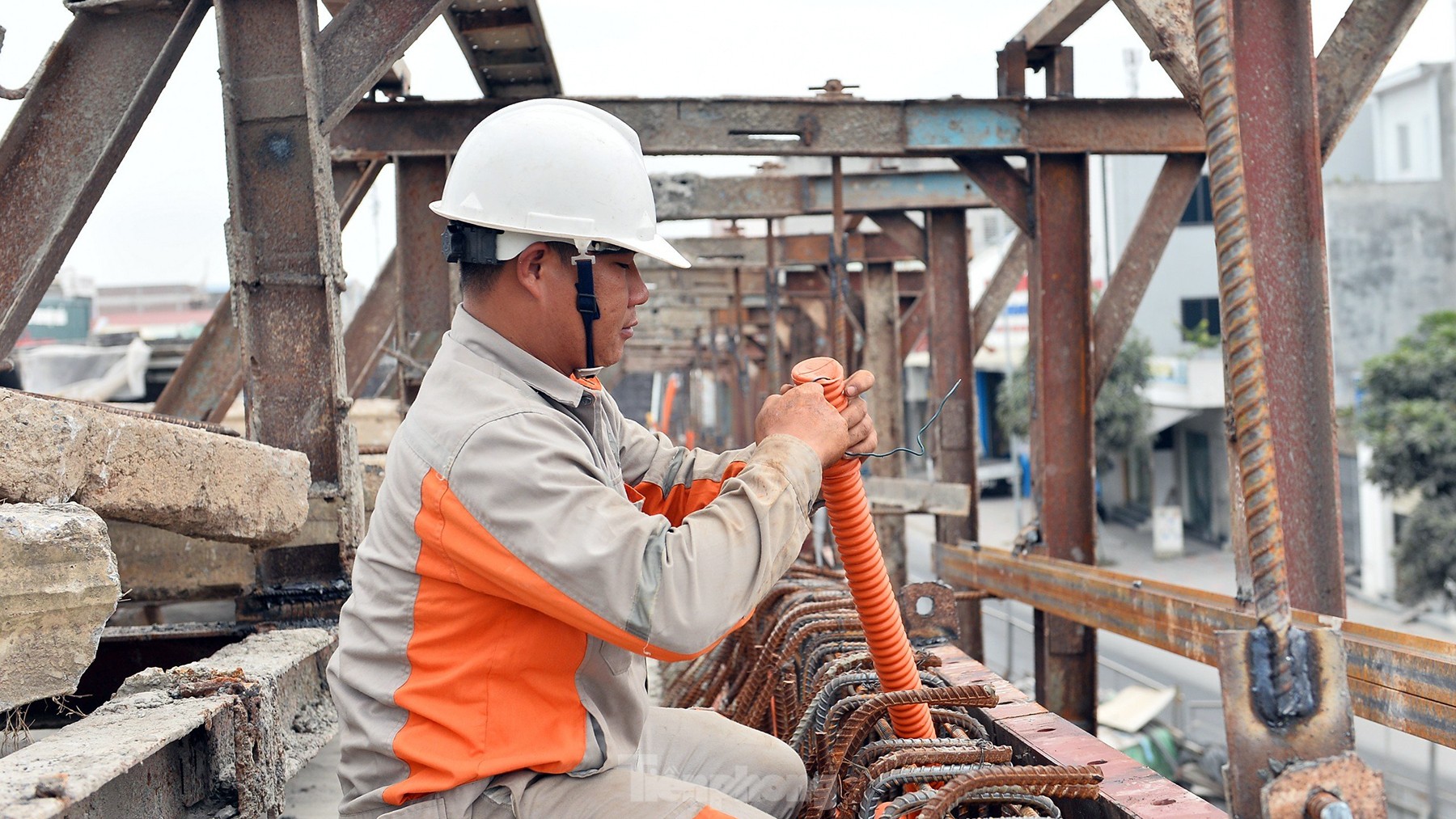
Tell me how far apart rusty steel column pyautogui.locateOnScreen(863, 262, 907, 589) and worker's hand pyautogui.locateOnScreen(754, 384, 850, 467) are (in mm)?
7160

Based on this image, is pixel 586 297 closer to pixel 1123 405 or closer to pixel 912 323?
pixel 912 323

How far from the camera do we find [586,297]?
8.16ft

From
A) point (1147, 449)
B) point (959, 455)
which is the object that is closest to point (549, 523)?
point (959, 455)

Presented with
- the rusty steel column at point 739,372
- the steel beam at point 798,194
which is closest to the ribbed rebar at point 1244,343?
the steel beam at point 798,194

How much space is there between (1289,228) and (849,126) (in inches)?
146

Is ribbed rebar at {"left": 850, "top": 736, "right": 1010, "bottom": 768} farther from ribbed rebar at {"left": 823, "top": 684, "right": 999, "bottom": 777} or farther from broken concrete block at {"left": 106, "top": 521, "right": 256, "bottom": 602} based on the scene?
broken concrete block at {"left": 106, "top": 521, "right": 256, "bottom": 602}

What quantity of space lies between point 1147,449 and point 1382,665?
30016 mm

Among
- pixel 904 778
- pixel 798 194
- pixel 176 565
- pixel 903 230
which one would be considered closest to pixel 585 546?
pixel 904 778

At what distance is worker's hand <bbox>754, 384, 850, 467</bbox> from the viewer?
2527 millimetres

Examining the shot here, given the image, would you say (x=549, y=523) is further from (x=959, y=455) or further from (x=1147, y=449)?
(x=1147, y=449)

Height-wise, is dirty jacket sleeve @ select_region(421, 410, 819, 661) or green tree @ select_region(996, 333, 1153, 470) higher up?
dirty jacket sleeve @ select_region(421, 410, 819, 661)

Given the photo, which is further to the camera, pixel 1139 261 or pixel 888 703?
pixel 1139 261

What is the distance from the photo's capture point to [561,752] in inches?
91.0

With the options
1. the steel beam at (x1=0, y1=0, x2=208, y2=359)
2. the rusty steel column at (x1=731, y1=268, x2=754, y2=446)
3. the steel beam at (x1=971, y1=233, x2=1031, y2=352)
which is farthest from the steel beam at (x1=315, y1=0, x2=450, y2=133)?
the rusty steel column at (x1=731, y1=268, x2=754, y2=446)
